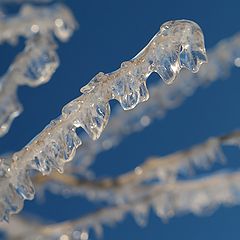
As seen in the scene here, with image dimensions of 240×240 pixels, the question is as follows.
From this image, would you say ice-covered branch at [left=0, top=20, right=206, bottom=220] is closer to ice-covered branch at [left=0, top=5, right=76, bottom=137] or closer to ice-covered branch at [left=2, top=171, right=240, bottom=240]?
ice-covered branch at [left=0, top=5, right=76, bottom=137]

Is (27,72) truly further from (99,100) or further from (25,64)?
(99,100)

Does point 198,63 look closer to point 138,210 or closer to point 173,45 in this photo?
point 173,45

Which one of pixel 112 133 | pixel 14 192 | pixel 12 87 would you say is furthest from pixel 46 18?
pixel 14 192

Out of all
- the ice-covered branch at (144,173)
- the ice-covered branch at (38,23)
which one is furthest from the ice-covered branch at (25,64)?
the ice-covered branch at (144,173)

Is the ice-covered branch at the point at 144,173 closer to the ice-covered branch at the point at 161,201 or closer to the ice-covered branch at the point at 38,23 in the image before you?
the ice-covered branch at the point at 161,201

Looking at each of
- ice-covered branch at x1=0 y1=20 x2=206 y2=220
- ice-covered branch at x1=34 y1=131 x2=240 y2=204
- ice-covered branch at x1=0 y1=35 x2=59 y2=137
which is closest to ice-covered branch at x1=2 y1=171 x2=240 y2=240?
ice-covered branch at x1=34 y1=131 x2=240 y2=204

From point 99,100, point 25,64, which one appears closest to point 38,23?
point 25,64
